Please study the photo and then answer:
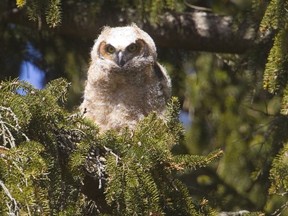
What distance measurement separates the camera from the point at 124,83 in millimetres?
3990

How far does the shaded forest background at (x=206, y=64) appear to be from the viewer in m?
4.21

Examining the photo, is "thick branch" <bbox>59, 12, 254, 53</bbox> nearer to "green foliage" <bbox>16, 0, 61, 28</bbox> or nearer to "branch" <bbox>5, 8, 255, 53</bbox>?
"branch" <bbox>5, 8, 255, 53</bbox>

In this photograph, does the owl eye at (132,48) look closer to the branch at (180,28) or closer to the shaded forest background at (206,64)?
the shaded forest background at (206,64)

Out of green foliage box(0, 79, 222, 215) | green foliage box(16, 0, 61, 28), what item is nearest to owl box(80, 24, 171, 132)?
green foliage box(16, 0, 61, 28)

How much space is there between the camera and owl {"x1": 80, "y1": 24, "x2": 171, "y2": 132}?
3.94m

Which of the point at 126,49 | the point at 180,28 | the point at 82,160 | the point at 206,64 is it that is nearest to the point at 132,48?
the point at 126,49

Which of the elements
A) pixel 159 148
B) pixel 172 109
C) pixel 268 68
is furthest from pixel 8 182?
pixel 268 68

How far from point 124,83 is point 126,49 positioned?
215mm

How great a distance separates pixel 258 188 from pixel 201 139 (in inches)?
35.4

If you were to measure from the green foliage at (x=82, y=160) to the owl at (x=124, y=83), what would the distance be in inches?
40.6

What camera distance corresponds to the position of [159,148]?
2.70 meters

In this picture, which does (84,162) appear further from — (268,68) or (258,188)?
(258,188)

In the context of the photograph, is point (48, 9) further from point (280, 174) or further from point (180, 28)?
point (180, 28)

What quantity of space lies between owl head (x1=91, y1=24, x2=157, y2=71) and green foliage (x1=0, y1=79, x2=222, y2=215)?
117 centimetres
